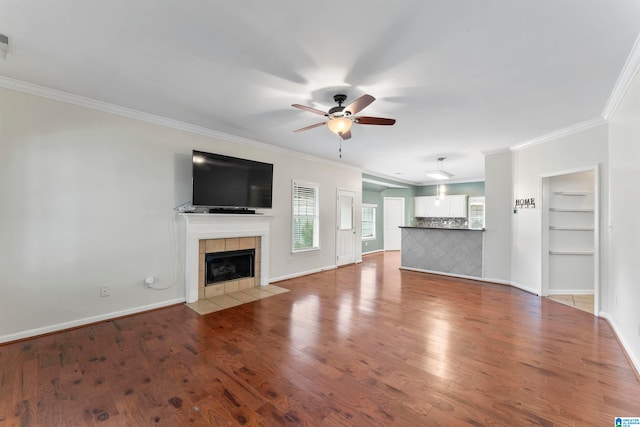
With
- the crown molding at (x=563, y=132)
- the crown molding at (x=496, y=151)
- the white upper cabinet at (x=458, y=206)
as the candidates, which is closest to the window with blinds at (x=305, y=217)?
the crown molding at (x=496, y=151)

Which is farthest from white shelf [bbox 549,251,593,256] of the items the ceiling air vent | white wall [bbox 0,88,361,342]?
the ceiling air vent

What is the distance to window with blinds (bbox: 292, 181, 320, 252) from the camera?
18.9 feet

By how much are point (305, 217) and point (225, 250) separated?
2025 mm

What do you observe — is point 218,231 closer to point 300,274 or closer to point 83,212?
point 83,212

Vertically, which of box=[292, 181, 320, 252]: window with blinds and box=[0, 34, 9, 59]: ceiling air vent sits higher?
box=[0, 34, 9, 59]: ceiling air vent

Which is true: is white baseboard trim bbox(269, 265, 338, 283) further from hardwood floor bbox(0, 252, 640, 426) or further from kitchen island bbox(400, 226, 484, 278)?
kitchen island bbox(400, 226, 484, 278)

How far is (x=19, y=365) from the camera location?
93.4 inches

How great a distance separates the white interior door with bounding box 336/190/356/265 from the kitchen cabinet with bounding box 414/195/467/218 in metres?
3.64

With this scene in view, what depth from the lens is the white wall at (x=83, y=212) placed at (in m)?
2.80

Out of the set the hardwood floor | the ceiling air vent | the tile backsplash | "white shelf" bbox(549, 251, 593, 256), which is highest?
the ceiling air vent

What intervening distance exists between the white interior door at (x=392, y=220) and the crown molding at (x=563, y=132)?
528cm

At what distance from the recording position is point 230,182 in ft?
14.3

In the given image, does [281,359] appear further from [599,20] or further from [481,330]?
[599,20]

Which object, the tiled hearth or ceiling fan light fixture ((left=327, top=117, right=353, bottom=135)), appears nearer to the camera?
ceiling fan light fixture ((left=327, top=117, right=353, bottom=135))
